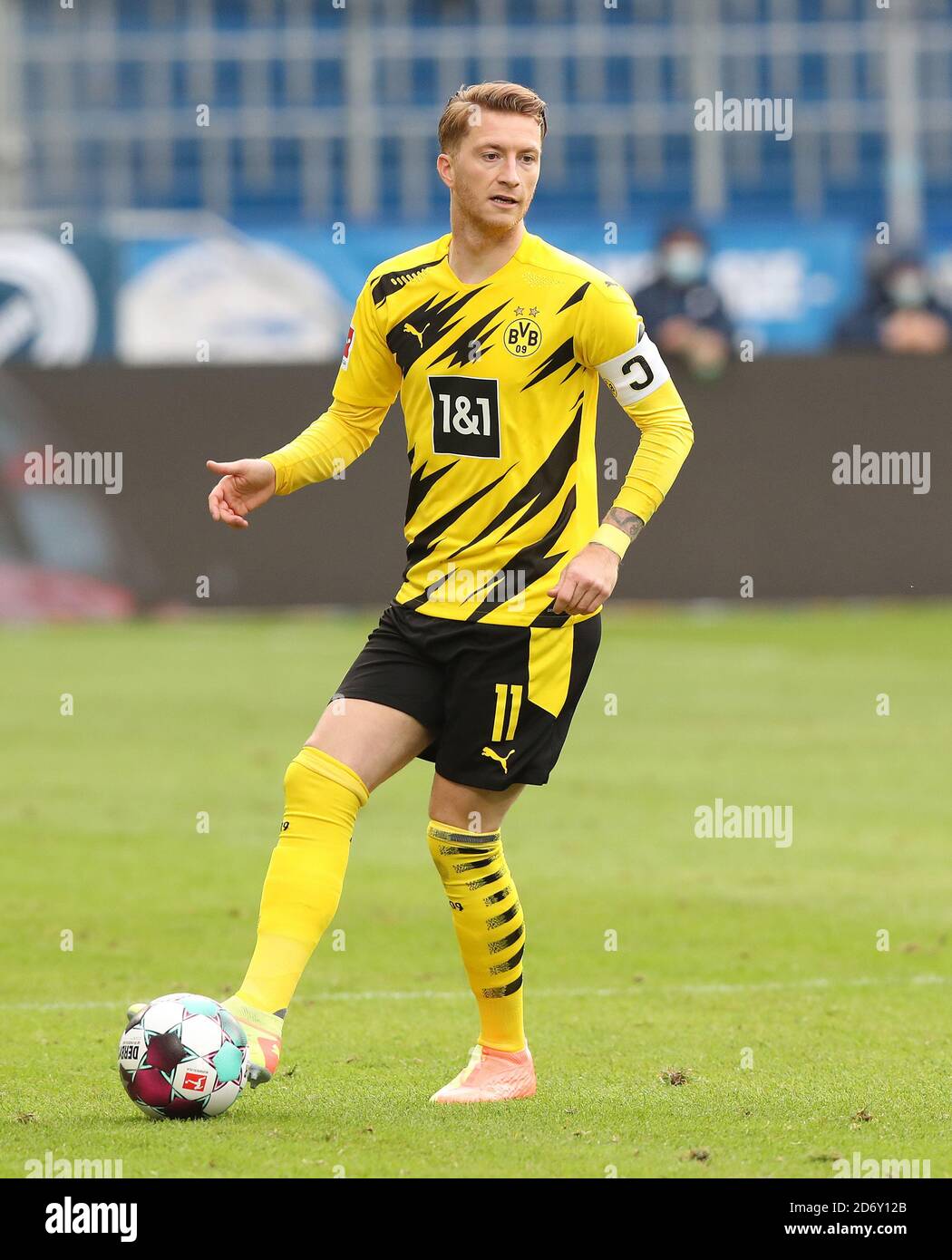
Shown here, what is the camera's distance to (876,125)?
23.5 metres

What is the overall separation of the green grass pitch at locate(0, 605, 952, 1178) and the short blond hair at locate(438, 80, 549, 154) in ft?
7.76

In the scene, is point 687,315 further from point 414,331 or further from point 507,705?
point 507,705

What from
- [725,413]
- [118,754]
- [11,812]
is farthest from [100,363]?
[11,812]

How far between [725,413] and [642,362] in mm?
13630

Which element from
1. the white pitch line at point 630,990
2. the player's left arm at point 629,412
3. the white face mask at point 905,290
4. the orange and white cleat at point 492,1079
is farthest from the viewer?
the white face mask at point 905,290

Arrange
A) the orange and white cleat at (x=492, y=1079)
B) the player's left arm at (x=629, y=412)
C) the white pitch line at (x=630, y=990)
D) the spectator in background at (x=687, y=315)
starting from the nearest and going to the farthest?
1. the player's left arm at (x=629, y=412)
2. the orange and white cleat at (x=492, y=1079)
3. the white pitch line at (x=630, y=990)
4. the spectator in background at (x=687, y=315)

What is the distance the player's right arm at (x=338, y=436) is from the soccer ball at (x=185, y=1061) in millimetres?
1220

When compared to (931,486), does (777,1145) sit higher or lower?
lower

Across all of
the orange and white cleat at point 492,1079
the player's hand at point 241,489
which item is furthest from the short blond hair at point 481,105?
the orange and white cleat at point 492,1079

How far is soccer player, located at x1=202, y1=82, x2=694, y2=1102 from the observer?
4836 mm

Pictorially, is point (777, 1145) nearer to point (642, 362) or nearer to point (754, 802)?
point (642, 362)

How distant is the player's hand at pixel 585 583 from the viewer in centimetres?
468

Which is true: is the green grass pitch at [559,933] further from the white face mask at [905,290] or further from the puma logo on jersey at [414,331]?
the white face mask at [905,290]

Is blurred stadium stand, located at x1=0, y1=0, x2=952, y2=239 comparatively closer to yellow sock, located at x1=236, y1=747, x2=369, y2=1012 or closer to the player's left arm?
the player's left arm
